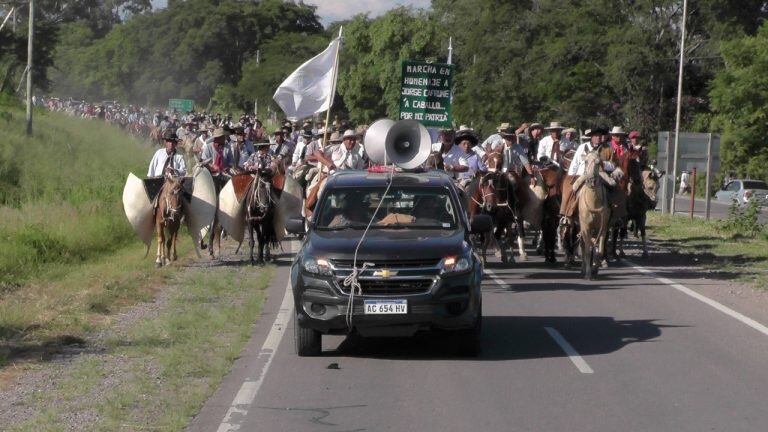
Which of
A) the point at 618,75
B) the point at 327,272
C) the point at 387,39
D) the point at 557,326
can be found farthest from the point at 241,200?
the point at 387,39

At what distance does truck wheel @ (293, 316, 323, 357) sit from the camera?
1238 centimetres

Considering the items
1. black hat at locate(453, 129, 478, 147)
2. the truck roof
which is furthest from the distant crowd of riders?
the truck roof

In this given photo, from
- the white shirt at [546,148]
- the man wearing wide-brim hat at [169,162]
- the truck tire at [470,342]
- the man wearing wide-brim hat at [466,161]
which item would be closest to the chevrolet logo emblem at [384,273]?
the truck tire at [470,342]

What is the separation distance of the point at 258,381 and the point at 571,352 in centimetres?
338

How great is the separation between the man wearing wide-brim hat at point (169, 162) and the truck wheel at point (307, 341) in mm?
8778

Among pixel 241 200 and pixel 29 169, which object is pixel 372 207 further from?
pixel 29 169

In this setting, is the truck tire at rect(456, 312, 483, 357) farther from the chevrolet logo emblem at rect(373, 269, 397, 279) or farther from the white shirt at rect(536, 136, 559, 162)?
the white shirt at rect(536, 136, 559, 162)

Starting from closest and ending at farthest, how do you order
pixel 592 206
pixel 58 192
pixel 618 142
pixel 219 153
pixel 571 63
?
1. pixel 592 206
2. pixel 618 142
3. pixel 219 153
4. pixel 58 192
5. pixel 571 63

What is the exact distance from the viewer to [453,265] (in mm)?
11922

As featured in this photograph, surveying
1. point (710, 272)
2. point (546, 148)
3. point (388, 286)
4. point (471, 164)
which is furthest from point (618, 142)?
point (388, 286)

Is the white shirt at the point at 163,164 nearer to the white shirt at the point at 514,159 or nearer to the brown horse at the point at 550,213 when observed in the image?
the white shirt at the point at 514,159

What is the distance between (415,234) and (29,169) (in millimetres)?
31359

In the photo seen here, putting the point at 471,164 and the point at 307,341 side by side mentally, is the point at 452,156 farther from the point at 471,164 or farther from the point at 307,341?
the point at 307,341

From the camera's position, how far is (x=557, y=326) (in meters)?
14.6
